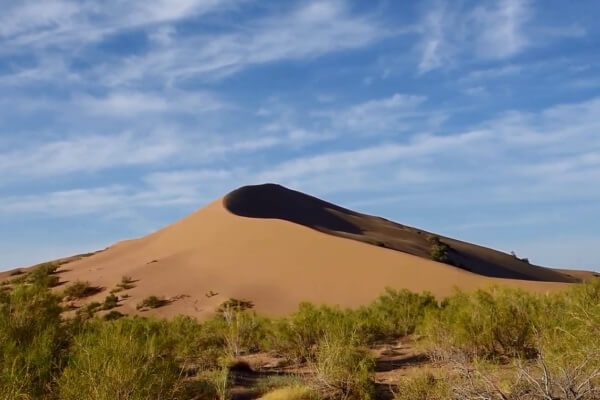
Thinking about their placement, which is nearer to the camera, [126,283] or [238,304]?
[238,304]

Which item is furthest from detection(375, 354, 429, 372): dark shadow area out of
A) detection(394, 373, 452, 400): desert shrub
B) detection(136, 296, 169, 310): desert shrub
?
detection(136, 296, 169, 310): desert shrub

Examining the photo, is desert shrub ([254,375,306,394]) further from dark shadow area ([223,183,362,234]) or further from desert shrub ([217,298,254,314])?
dark shadow area ([223,183,362,234])

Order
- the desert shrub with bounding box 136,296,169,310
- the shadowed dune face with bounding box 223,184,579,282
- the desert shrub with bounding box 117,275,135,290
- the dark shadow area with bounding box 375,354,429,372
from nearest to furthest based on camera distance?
the dark shadow area with bounding box 375,354,429,372 → the desert shrub with bounding box 136,296,169,310 → the desert shrub with bounding box 117,275,135,290 → the shadowed dune face with bounding box 223,184,579,282

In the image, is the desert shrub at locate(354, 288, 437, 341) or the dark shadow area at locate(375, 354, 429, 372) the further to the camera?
the desert shrub at locate(354, 288, 437, 341)

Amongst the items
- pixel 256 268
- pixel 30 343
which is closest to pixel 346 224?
pixel 256 268

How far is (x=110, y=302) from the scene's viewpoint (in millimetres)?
27375

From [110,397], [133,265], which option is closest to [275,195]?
[133,265]

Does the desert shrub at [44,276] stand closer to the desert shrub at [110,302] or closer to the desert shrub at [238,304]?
the desert shrub at [110,302]

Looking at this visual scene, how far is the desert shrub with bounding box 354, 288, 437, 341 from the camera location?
51.5 feet

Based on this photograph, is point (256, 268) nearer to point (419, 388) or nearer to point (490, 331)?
point (490, 331)

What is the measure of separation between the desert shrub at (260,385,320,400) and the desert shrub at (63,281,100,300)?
78.3ft

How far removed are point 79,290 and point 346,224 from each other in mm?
30342

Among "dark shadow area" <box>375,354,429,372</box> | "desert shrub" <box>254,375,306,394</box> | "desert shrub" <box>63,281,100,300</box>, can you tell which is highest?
"desert shrub" <box>63,281,100,300</box>

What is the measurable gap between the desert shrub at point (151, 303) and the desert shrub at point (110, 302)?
1.11 m
